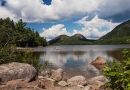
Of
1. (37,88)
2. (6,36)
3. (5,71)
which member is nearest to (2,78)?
(5,71)

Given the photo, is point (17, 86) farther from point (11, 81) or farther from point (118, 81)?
point (118, 81)

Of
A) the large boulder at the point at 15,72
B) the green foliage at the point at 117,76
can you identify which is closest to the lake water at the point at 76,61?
the large boulder at the point at 15,72

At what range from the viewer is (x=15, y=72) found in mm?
15719

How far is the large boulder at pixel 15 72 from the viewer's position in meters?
15.3

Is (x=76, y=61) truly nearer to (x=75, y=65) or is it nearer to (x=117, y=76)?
(x=75, y=65)

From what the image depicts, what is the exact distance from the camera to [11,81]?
14.9 metres

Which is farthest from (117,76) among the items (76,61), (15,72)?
(76,61)

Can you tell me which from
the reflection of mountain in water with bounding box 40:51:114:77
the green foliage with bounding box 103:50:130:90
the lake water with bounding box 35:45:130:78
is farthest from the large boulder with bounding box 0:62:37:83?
the reflection of mountain in water with bounding box 40:51:114:77

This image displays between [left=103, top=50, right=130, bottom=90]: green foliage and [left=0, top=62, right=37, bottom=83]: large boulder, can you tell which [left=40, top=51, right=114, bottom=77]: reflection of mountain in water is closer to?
[left=0, top=62, right=37, bottom=83]: large boulder

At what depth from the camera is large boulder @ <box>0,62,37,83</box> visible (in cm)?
1532

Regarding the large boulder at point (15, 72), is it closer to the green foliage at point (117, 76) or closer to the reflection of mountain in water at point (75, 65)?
the green foliage at point (117, 76)

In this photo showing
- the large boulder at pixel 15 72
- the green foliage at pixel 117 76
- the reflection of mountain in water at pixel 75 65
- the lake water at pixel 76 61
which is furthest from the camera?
the lake water at pixel 76 61

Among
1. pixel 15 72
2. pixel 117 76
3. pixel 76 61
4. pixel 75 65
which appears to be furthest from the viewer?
pixel 76 61

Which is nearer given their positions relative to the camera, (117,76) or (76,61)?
(117,76)
